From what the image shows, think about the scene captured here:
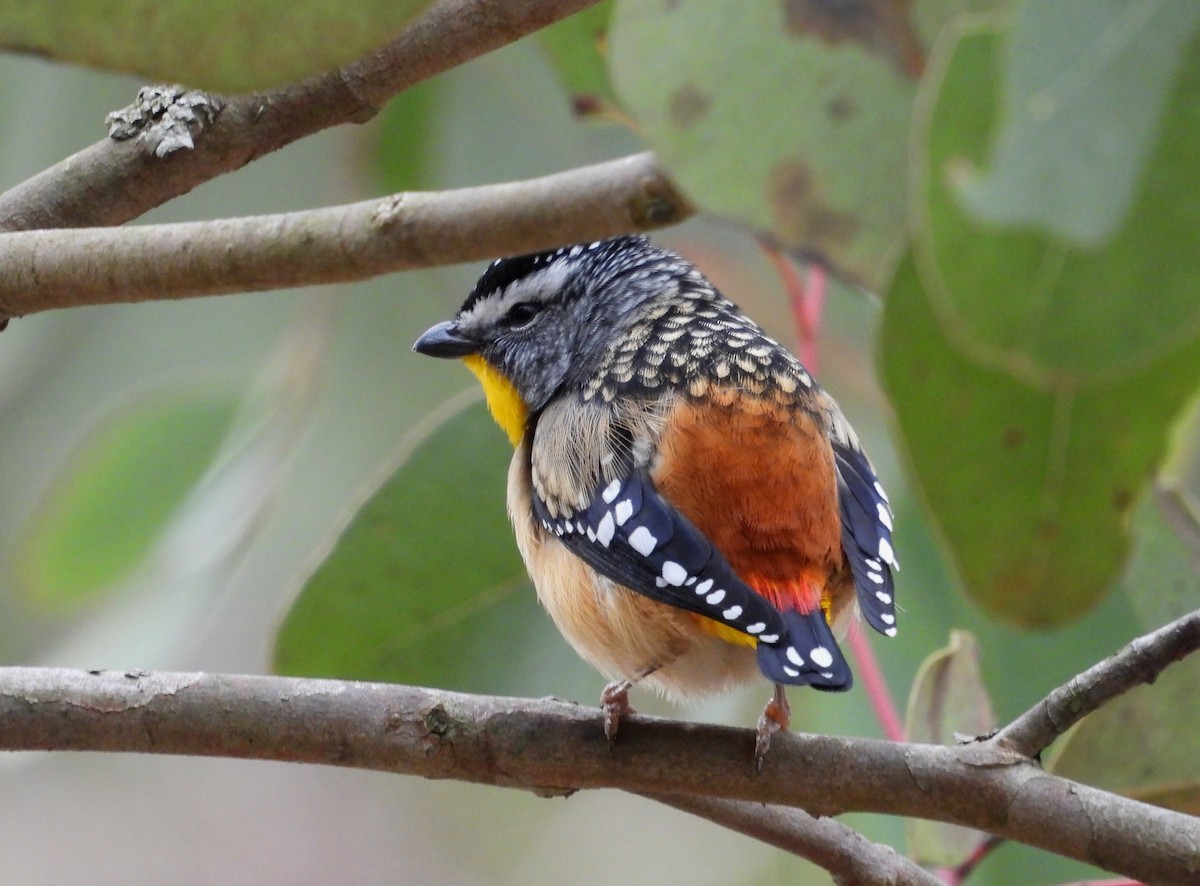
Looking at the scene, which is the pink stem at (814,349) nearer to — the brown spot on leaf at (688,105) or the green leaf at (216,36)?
the brown spot on leaf at (688,105)

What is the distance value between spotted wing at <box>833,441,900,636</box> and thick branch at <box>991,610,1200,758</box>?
0.25m

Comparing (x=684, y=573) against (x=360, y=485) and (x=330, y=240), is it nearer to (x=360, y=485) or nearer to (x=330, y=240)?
(x=330, y=240)

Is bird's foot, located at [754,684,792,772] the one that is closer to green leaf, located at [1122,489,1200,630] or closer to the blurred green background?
the blurred green background

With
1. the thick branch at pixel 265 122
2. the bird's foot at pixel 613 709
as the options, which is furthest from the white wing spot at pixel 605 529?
the thick branch at pixel 265 122

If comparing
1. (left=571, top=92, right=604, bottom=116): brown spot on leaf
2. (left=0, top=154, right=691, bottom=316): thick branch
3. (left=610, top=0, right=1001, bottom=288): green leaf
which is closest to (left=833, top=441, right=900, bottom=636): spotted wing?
(left=610, top=0, right=1001, bottom=288): green leaf

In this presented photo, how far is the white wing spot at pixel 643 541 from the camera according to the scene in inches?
82.7

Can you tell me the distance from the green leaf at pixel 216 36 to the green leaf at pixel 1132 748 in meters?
1.66

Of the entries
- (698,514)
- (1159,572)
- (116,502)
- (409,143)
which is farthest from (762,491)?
(409,143)

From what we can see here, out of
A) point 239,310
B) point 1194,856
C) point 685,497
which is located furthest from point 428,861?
point 1194,856

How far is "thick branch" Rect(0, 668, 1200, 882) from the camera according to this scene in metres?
1.75

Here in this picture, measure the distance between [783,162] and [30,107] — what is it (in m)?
2.91

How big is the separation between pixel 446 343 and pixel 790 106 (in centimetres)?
100

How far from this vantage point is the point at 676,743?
1.90 metres

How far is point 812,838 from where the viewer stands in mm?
2008
